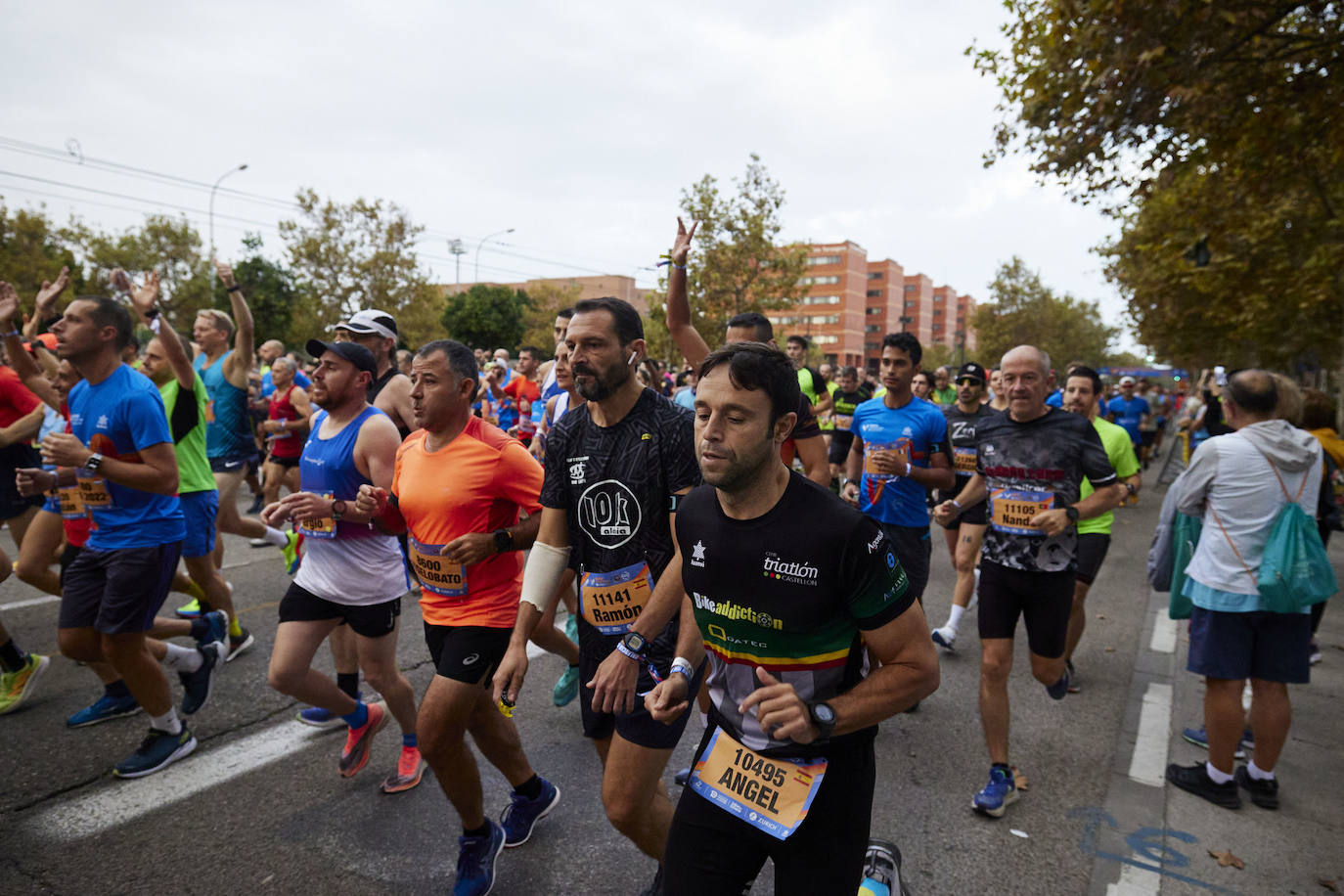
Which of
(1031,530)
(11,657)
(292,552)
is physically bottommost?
(11,657)

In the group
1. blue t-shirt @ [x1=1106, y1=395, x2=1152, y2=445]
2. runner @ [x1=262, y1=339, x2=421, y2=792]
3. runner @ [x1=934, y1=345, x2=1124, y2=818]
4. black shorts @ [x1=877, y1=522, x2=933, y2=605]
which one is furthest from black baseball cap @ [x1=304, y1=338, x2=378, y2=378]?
blue t-shirt @ [x1=1106, y1=395, x2=1152, y2=445]

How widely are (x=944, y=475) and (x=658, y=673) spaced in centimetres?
305

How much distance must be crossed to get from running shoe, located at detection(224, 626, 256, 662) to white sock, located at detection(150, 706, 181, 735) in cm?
134

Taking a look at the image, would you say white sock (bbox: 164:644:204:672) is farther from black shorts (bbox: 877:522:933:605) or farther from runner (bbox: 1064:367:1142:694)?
runner (bbox: 1064:367:1142:694)

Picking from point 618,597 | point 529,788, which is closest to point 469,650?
point 618,597

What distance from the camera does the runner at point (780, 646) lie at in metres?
1.85

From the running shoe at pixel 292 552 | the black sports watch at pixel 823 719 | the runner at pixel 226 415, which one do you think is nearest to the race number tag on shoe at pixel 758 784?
the black sports watch at pixel 823 719

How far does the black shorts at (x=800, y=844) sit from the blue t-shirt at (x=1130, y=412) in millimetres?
16374

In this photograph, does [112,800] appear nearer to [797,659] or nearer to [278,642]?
[278,642]

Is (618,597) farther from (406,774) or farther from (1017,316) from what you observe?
(1017,316)

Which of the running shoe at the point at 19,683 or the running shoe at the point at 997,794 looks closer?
the running shoe at the point at 997,794

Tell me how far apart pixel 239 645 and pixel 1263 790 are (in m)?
6.29

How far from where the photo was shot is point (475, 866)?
2.94 meters

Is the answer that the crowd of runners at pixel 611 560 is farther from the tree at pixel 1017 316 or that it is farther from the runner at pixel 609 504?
the tree at pixel 1017 316
